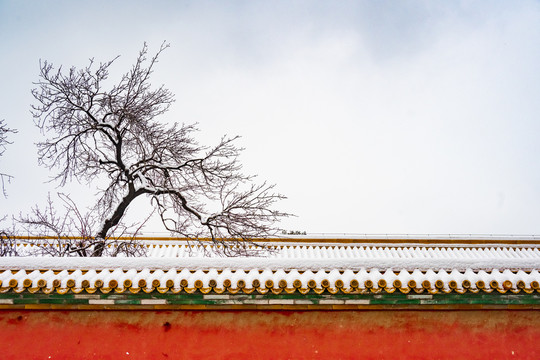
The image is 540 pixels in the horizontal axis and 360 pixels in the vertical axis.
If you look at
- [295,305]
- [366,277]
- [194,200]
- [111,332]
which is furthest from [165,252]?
[366,277]

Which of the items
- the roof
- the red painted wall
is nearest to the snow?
the roof

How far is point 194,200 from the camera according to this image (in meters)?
6.32

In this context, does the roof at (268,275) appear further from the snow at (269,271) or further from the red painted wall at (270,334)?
the red painted wall at (270,334)

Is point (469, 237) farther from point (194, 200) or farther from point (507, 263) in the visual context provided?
point (194, 200)

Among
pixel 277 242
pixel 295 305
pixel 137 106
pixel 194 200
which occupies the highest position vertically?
pixel 137 106

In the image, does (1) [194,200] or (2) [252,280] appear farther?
(1) [194,200]

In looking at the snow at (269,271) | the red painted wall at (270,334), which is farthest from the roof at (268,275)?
the red painted wall at (270,334)

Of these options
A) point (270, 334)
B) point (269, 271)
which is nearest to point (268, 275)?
point (269, 271)

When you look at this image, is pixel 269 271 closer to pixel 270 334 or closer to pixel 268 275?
pixel 268 275

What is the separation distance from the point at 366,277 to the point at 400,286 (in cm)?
29

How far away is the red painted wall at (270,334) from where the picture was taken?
3.06 m

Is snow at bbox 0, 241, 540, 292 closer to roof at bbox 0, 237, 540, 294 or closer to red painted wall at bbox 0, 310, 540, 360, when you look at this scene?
roof at bbox 0, 237, 540, 294

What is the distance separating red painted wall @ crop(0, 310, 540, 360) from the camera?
121 inches


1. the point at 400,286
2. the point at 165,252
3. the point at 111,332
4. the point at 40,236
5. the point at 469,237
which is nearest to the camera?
the point at 400,286
